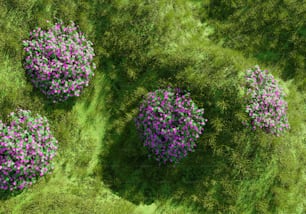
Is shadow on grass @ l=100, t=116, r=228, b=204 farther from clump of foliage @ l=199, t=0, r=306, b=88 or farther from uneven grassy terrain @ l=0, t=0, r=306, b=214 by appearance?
clump of foliage @ l=199, t=0, r=306, b=88

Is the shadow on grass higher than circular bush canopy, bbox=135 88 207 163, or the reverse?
circular bush canopy, bbox=135 88 207 163

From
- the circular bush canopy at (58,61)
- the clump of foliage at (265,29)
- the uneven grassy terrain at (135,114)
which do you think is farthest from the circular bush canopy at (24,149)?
the clump of foliage at (265,29)

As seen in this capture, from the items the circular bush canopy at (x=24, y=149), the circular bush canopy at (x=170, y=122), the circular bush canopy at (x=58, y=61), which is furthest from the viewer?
the circular bush canopy at (x=170, y=122)

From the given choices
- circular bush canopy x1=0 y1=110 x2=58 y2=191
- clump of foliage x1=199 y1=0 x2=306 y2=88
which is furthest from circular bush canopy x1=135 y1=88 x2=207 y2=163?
clump of foliage x1=199 y1=0 x2=306 y2=88

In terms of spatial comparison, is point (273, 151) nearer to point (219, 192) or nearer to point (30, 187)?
point (219, 192)

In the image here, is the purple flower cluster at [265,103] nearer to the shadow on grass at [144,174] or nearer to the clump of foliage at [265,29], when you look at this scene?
the clump of foliage at [265,29]

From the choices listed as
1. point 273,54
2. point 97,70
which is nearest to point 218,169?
point 273,54
